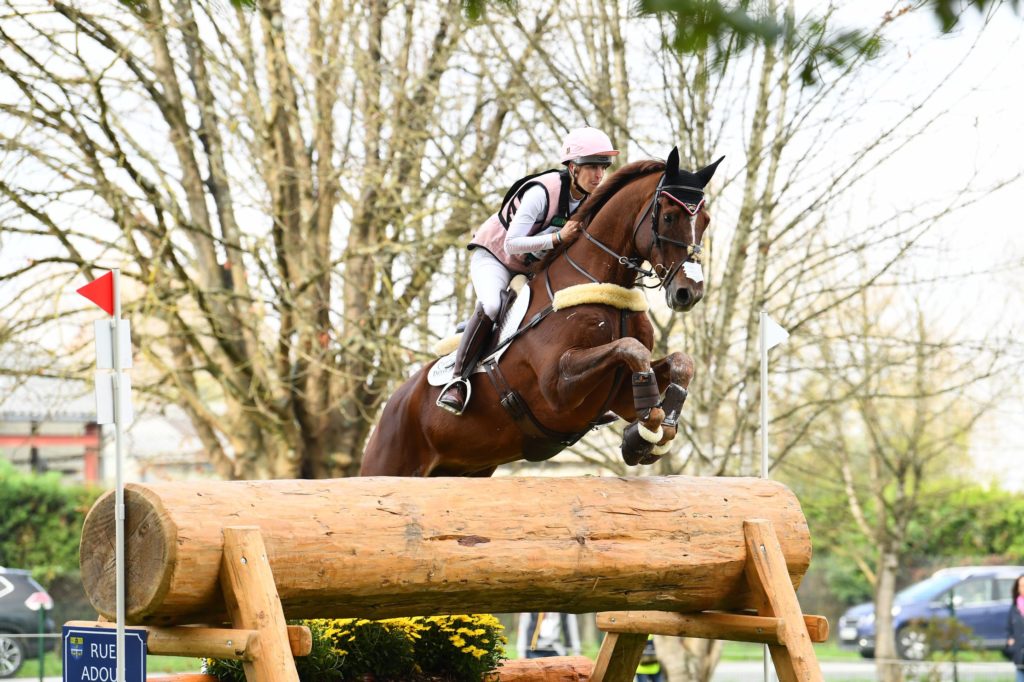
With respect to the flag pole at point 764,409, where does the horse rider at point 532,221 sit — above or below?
above

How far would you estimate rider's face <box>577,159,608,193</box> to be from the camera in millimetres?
5406

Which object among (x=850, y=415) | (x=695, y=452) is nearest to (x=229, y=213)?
(x=695, y=452)

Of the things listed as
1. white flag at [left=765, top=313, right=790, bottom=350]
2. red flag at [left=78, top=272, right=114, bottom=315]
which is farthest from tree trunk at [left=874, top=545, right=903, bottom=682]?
red flag at [left=78, top=272, right=114, bottom=315]

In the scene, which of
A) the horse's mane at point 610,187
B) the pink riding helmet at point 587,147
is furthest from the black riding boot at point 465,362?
the pink riding helmet at point 587,147

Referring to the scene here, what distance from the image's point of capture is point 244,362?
11414mm

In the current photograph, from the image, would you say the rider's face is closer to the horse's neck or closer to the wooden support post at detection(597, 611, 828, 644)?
the horse's neck

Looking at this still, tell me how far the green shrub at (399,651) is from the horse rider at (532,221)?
3.62 feet

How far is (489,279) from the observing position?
18.4 feet

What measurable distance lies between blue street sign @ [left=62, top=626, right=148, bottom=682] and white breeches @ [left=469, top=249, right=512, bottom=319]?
7.42ft

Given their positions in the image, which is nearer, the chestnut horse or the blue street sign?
the blue street sign

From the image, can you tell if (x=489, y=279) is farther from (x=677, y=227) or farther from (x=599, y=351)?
(x=677, y=227)

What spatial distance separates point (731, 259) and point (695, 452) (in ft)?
4.82

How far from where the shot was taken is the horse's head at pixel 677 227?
14.9 ft

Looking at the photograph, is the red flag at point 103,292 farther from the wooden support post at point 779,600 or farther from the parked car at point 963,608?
the parked car at point 963,608
